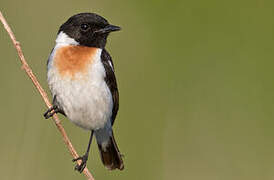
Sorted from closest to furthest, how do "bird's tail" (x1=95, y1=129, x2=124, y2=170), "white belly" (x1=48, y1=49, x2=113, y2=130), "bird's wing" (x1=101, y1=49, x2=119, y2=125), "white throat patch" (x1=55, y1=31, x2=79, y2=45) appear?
"white belly" (x1=48, y1=49, x2=113, y2=130) → "bird's wing" (x1=101, y1=49, x2=119, y2=125) → "white throat patch" (x1=55, y1=31, x2=79, y2=45) → "bird's tail" (x1=95, y1=129, x2=124, y2=170)

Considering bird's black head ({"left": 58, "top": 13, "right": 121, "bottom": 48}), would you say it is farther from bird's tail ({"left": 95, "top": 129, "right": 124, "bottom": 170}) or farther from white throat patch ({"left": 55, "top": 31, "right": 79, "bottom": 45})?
bird's tail ({"left": 95, "top": 129, "right": 124, "bottom": 170})

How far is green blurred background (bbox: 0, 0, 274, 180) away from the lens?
253 inches

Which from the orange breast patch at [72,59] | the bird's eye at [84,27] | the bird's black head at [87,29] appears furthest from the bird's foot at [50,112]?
the bird's eye at [84,27]

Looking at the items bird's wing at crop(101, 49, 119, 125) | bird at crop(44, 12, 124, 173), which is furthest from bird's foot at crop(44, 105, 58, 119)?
bird's wing at crop(101, 49, 119, 125)

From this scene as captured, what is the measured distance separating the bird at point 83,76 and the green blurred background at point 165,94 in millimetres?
796

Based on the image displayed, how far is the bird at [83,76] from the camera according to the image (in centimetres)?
544

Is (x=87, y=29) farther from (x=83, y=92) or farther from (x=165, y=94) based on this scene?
(x=165, y=94)

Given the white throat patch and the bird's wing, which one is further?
the white throat patch

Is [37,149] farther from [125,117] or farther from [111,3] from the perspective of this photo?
[111,3]

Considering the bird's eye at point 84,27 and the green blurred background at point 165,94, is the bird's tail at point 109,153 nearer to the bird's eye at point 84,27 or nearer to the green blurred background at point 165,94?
the green blurred background at point 165,94

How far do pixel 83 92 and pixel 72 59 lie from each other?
0.29 meters

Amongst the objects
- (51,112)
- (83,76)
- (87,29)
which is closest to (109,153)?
(51,112)

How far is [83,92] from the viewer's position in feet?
17.9

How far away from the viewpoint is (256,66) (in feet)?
23.6
